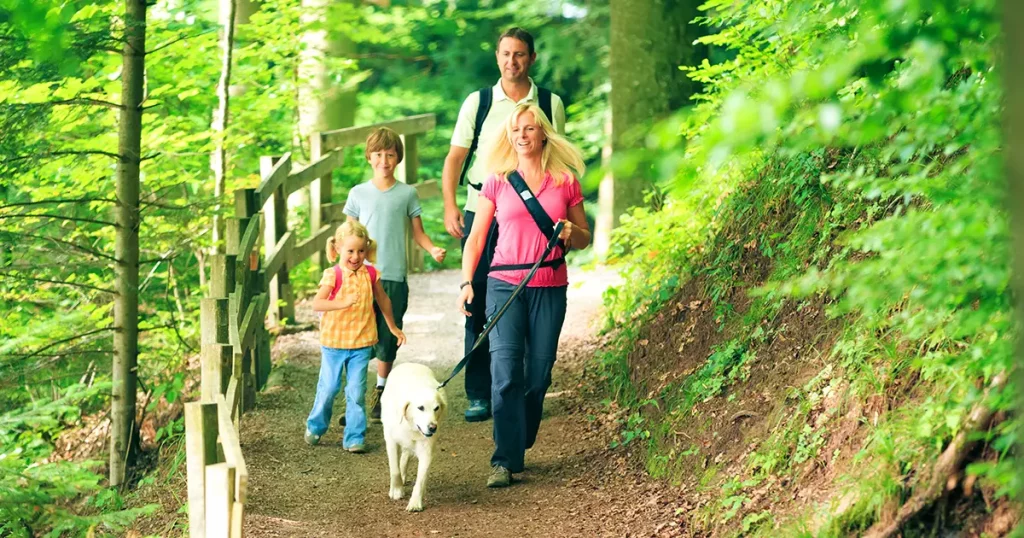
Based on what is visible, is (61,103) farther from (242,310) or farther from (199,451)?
(199,451)

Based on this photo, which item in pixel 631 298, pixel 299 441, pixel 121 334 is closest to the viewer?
pixel 299 441

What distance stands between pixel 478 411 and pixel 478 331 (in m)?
0.64

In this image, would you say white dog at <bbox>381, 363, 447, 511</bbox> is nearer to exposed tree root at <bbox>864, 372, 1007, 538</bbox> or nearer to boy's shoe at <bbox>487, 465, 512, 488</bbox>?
boy's shoe at <bbox>487, 465, 512, 488</bbox>

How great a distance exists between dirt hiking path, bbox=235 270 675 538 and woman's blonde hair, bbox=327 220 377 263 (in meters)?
1.29

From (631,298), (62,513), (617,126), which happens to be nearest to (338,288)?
(62,513)

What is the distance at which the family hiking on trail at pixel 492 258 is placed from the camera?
6145 mm

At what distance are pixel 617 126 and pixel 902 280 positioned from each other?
822cm

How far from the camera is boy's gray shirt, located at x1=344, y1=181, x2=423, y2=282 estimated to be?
7.35 m

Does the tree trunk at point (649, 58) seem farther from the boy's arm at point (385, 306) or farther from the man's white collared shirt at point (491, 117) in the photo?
the boy's arm at point (385, 306)

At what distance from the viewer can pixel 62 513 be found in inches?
229

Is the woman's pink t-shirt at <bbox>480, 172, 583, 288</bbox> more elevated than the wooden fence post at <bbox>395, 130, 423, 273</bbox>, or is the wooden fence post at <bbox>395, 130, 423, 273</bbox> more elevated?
the woman's pink t-shirt at <bbox>480, 172, 583, 288</bbox>

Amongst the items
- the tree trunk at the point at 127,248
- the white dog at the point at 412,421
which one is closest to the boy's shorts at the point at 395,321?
the white dog at the point at 412,421

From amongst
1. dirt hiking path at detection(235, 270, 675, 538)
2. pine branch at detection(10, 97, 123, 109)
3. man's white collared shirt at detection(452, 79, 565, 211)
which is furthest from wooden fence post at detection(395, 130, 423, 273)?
man's white collared shirt at detection(452, 79, 565, 211)

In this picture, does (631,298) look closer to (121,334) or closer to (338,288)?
(338,288)
